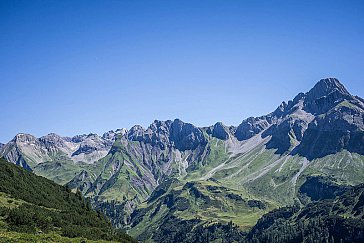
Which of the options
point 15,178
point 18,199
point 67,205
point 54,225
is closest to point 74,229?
point 54,225

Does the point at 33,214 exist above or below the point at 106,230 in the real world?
above

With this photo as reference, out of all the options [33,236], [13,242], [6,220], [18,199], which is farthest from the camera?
[18,199]

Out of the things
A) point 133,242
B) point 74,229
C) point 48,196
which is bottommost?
point 133,242

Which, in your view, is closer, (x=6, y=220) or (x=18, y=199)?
(x=6, y=220)

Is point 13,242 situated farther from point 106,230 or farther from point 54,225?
point 106,230

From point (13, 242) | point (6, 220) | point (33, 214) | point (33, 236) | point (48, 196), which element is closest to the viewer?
point (13, 242)

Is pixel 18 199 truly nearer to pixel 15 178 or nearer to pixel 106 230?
pixel 15 178

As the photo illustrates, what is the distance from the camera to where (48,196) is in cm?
19850

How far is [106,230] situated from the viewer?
580 feet

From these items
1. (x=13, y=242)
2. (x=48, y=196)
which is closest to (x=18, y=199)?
(x=48, y=196)

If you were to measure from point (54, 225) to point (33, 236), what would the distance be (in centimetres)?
2591

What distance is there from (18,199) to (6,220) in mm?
36799

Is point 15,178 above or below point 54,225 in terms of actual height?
above

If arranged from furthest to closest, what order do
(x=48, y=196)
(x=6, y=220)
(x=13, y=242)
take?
(x=48, y=196), (x=6, y=220), (x=13, y=242)
